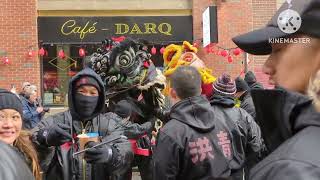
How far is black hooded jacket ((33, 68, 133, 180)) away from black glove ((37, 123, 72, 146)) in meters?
0.11

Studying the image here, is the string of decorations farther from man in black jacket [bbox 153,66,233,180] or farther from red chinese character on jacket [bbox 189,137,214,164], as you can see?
red chinese character on jacket [bbox 189,137,214,164]

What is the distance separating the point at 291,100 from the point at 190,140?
8.97 feet

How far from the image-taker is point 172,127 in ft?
14.6

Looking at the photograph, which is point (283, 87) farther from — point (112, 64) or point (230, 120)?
point (112, 64)

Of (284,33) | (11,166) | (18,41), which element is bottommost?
(11,166)

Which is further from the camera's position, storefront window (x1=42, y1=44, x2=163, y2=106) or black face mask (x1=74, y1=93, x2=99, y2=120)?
storefront window (x1=42, y1=44, x2=163, y2=106)

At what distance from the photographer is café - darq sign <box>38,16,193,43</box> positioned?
49.7 ft

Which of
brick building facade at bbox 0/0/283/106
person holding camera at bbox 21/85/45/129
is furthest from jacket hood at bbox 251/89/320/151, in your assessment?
brick building facade at bbox 0/0/283/106

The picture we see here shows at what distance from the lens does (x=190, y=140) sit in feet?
14.5

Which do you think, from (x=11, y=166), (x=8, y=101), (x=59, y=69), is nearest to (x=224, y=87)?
(x=8, y=101)

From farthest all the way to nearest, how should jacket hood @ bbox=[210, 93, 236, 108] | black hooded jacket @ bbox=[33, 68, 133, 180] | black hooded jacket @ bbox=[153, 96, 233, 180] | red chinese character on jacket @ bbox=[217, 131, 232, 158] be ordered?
jacket hood @ bbox=[210, 93, 236, 108]
red chinese character on jacket @ bbox=[217, 131, 232, 158]
black hooded jacket @ bbox=[153, 96, 233, 180]
black hooded jacket @ bbox=[33, 68, 133, 180]

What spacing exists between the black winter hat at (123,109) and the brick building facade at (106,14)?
351 inches
